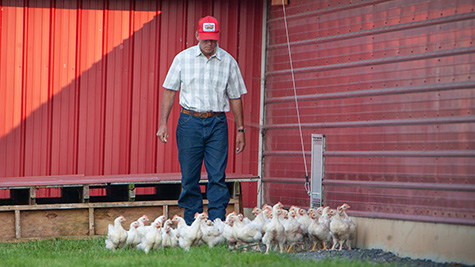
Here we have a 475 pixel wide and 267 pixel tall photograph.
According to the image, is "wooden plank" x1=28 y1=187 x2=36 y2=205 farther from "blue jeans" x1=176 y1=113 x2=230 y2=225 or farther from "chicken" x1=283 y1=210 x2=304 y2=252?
"chicken" x1=283 y1=210 x2=304 y2=252

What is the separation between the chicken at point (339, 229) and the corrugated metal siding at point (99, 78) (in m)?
2.78

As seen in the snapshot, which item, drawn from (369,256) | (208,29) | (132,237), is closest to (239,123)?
(208,29)

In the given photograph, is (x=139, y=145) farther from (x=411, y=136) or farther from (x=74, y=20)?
(x=411, y=136)

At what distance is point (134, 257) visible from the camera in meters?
6.12

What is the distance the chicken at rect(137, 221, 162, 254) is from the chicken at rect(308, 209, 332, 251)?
144 centimetres

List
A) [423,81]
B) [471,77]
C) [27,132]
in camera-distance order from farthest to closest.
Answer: [27,132], [423,81], [471,77]

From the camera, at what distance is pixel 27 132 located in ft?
30.1

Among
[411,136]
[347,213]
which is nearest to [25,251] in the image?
[347,213]

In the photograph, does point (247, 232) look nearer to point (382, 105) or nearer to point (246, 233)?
point (246, 233)

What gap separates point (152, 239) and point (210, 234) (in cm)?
54

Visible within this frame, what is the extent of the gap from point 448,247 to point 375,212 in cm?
116

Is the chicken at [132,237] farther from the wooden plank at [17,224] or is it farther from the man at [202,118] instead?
the wooden plank at [17,224]

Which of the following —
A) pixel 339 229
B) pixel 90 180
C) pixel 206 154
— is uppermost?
pixel 206 154

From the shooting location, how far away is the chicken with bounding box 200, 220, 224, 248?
674 cm
